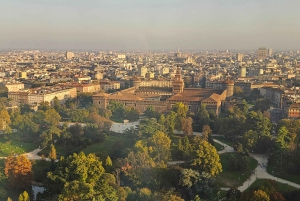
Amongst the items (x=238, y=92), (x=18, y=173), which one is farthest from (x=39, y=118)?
(x=238, y=92)

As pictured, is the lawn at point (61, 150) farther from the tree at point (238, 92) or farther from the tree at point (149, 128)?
the tree at point (238, 92)

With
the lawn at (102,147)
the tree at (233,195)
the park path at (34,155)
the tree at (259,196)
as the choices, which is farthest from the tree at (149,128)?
the tree at (259,196)

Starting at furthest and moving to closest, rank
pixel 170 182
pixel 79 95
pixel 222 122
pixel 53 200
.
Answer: pixel 79 95, pixel 222 122, pixel 170 182, pixel 53 200

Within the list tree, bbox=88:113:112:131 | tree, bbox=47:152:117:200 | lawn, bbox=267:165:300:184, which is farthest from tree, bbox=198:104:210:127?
tree, bbox=47:152:117:200

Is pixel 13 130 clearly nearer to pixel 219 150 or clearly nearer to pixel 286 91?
pixel 219 150

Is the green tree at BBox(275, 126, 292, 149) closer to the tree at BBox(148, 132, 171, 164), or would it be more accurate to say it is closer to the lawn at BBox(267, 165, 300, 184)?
the lawn at BBox(267, 165, 300, 184)

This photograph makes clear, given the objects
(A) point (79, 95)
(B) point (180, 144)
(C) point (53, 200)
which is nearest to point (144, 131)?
(B) point (180, 144)
